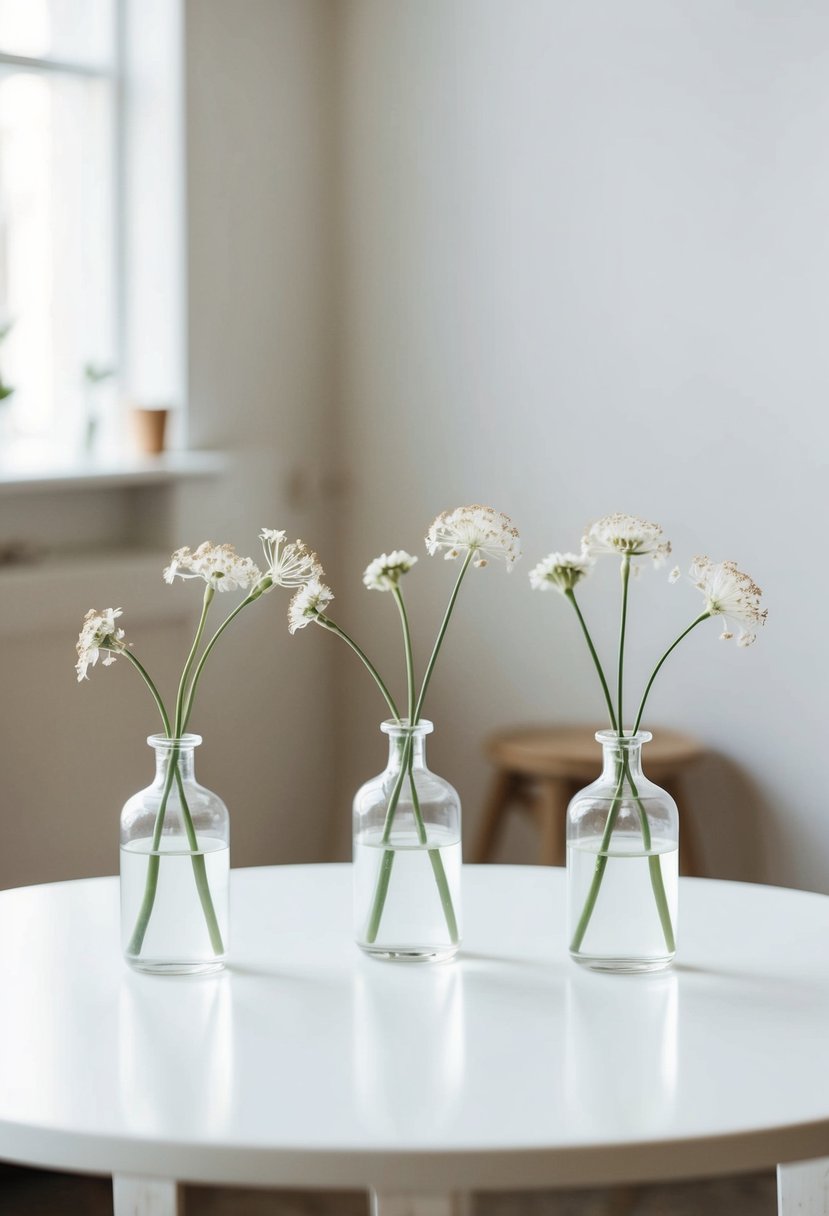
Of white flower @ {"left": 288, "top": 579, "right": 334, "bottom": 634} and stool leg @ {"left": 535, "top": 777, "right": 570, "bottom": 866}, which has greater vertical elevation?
white flower @ {"left": 288, "top": 579, "right": 334, "bottom": 634}

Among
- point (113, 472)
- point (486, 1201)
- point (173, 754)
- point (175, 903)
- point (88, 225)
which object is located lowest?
point (486, 1201)

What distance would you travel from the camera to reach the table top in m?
0.98

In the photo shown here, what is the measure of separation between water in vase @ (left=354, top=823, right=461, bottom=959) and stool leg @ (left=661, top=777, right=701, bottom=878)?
145cm

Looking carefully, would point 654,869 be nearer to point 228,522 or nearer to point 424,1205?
point 424,1205

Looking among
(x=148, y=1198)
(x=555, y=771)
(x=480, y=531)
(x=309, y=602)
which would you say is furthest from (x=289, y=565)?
(x=555, y=771)

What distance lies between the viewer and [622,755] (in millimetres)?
1256

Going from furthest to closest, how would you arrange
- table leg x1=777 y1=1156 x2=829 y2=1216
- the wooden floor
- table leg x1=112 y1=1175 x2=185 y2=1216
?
the wooden floor, table leg x1=112 y1=1175 x2=185 y2=1216, table leg x1=777 y1=1156 x2=829 y2=1216

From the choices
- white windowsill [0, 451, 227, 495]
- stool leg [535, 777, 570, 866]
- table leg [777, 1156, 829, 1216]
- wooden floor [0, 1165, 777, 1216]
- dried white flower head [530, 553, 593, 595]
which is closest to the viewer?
dried white flower head [530, 553, 593, 595]

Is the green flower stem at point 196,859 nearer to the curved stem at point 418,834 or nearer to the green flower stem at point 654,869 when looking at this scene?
the curved stem at point 418,834

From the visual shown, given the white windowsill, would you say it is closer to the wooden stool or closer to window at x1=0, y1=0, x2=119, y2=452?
window at x1=0, y1=0, x2=119, y2=452

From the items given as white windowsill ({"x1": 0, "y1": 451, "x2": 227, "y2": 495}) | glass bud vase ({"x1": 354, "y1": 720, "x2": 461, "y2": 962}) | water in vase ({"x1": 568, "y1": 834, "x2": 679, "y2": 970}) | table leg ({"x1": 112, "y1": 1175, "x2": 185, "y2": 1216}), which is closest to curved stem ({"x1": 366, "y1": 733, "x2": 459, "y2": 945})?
glass bud vase ({"x1": 354, "y1": 720, "x2": 461, "y2": 962})

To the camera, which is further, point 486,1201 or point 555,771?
point 555,771

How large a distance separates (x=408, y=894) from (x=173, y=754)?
0.77 ft

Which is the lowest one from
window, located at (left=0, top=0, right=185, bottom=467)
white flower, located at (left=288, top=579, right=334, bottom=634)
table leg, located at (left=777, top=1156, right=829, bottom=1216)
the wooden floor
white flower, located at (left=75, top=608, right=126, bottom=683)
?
the wooden floor
